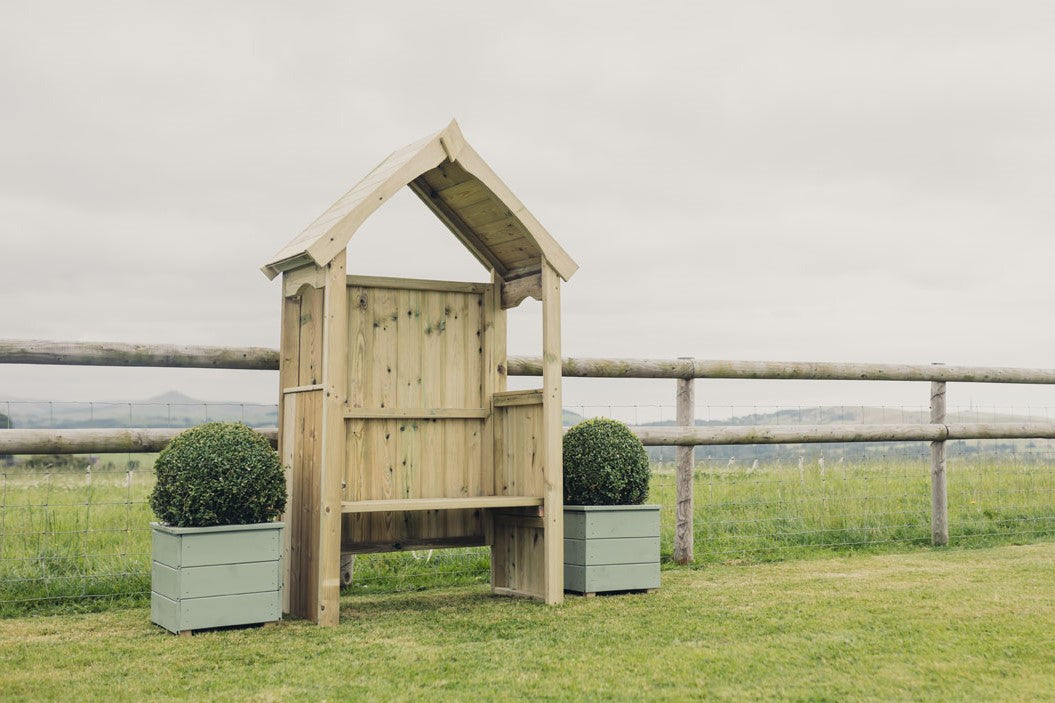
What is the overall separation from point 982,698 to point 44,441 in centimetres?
520

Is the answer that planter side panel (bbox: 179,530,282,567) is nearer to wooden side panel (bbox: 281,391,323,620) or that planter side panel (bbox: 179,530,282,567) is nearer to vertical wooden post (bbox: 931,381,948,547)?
wooden side panel (bbox: 281,391,323,620)

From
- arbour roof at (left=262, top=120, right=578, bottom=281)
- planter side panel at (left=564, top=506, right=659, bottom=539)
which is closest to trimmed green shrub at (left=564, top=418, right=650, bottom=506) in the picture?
planter side panel at (left=564, top=506, right=659, bottom=539)

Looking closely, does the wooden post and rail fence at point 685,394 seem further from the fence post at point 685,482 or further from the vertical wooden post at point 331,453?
the vertical wooden post at point 331,453

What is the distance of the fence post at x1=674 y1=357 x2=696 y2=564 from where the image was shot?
812 centimetres

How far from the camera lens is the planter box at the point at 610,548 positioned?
6633 mm

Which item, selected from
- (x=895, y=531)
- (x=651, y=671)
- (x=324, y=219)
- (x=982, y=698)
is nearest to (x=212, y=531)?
(x=324, y=219)

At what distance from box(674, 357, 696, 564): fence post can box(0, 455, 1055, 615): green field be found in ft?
0.57

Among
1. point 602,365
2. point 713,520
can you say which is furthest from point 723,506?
point 602,365

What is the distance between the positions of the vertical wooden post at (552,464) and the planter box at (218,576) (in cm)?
167

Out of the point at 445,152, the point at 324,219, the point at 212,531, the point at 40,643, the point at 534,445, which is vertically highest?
the point at 445,152

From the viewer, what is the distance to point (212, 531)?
18.0ft

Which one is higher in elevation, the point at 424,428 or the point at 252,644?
the point at 424,428

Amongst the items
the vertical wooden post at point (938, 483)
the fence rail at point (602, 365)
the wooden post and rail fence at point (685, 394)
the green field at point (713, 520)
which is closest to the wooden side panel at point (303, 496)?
the wooden post and rail fence at point (685, 394)

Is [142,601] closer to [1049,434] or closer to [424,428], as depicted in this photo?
[424,428]
